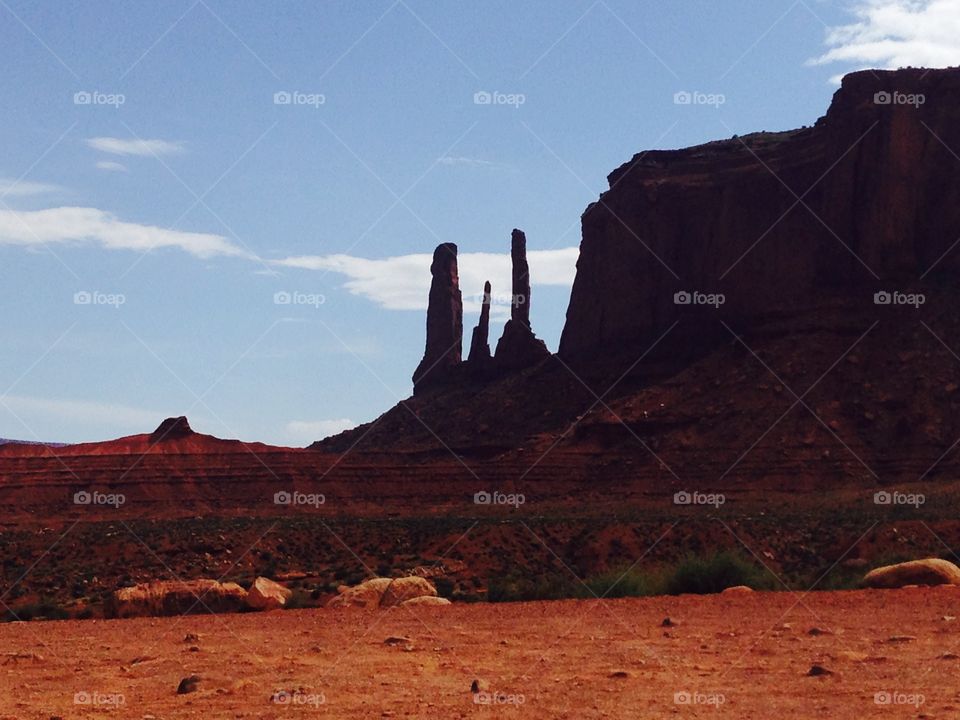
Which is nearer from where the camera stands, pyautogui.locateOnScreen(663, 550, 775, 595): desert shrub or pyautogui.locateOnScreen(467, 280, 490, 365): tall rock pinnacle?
pyautogui.locateOnScreen(663, 550, 775, 595): desert shrub

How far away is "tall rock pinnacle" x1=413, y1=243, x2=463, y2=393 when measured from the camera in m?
Result: 109

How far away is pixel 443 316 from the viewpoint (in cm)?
Answer: 11075

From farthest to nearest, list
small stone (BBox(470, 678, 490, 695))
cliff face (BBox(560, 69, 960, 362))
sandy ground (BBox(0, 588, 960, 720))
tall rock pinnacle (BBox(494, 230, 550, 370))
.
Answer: tall rock pinnacle (BBox(494, 230, 550, 370)), cliff face (BBox(560, 69, 960, 362)), small stone (BBox(470, 678, 490, 695)), sandy ground (BBox(0, 588, 960, 720))

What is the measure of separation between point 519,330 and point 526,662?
276 ft

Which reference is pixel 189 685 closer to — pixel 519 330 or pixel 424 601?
pixel 424 601

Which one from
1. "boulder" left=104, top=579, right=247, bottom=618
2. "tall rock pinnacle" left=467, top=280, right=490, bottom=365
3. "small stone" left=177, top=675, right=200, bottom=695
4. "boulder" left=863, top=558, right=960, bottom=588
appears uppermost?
"tall rock pinnacle" left=467, top=280, right=490, bottom=365

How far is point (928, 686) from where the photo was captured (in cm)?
1169

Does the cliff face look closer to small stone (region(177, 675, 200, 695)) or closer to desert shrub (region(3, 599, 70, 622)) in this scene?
desert shrub (region(3, 599, 70, 622))

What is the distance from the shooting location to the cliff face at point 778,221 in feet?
251

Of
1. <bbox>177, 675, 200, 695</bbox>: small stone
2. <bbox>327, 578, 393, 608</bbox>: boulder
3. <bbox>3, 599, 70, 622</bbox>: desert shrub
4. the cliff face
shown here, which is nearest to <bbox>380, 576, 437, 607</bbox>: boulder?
<bbox>327, 578, 393, 608</bbox>: boulder

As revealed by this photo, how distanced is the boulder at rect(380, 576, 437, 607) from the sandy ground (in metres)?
1.86

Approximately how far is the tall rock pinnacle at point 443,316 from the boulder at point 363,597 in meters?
85.7

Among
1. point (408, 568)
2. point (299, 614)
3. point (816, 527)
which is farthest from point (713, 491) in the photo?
point (299, 614)

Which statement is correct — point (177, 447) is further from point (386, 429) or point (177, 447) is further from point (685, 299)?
point (685, 299)
